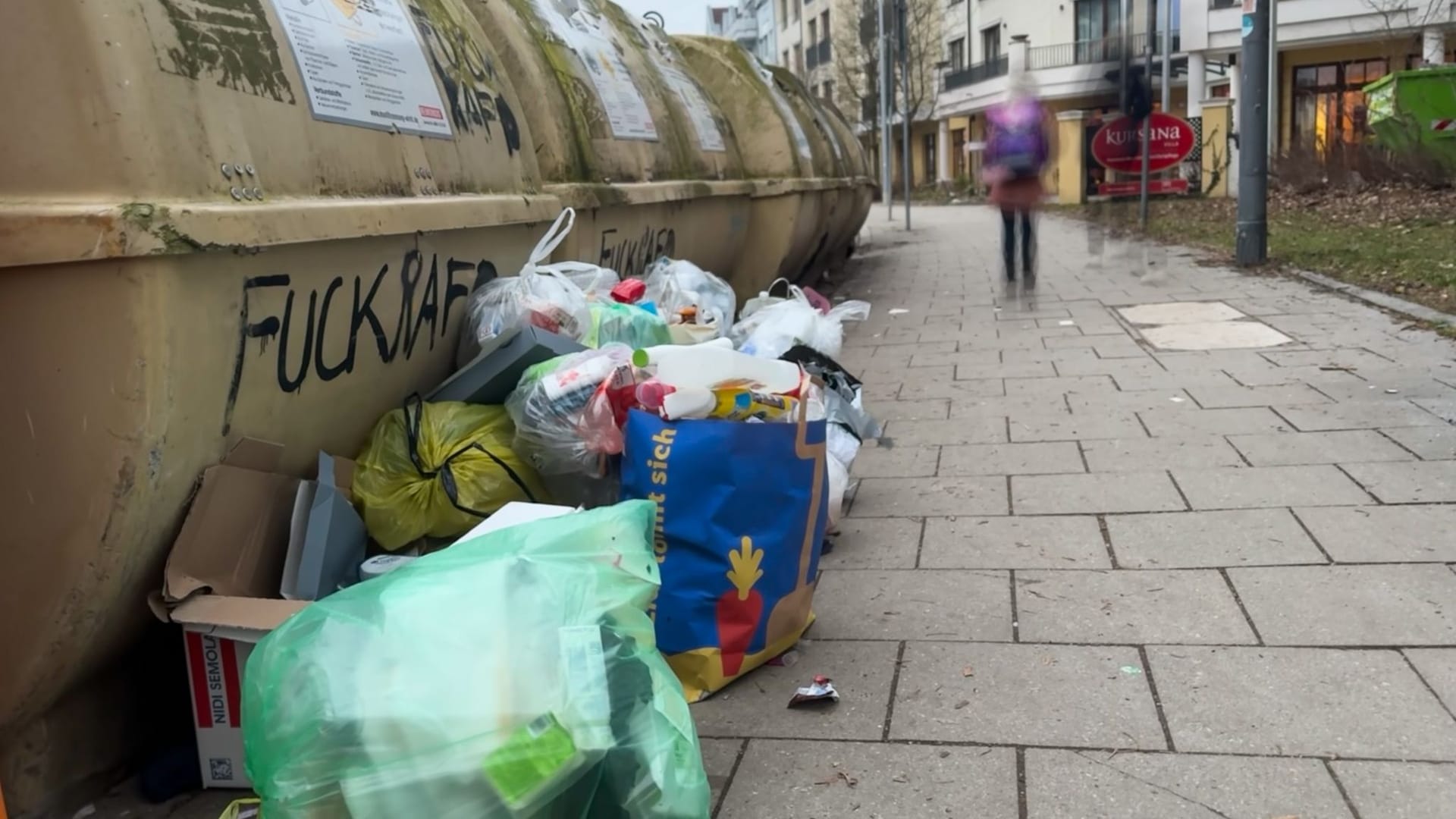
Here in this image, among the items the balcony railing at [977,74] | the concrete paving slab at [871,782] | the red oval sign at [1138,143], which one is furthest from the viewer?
the balcony railing at [977,74]

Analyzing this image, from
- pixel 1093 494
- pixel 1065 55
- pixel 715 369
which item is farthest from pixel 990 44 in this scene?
pixel 715 369

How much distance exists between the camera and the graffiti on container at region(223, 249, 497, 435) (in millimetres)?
2559

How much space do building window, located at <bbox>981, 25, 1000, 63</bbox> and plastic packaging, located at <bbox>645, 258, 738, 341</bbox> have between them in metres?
40.6

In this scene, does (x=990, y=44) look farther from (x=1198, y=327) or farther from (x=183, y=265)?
(x=183, y=265)

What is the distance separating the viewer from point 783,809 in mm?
2346

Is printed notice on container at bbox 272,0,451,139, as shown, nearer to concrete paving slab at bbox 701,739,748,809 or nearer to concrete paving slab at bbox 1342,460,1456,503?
concrete paving slab at bbox 701,739,748,809

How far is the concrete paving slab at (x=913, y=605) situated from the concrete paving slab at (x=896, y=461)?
1.13 m

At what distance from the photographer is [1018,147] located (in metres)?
9.16

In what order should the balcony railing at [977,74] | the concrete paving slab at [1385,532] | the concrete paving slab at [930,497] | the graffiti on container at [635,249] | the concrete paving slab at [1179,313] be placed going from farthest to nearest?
the balcony railing at [977,74] → the concrete paving slab at [1179,313] → the graffiti on container at [635,249] → the concrete paving slab at [930,497] → the concrete paving slab at [1385,532]

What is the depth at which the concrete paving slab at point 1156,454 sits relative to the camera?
4.54m

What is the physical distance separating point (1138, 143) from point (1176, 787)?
19.4 m

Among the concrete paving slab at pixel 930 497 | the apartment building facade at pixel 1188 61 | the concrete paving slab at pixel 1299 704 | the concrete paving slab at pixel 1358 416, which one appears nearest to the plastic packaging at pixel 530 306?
the concrete paving slab at pixel 930 497

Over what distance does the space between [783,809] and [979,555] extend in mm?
1569

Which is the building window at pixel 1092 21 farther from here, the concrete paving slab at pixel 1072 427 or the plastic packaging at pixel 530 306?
the plastic packaging at pixel 530 306
